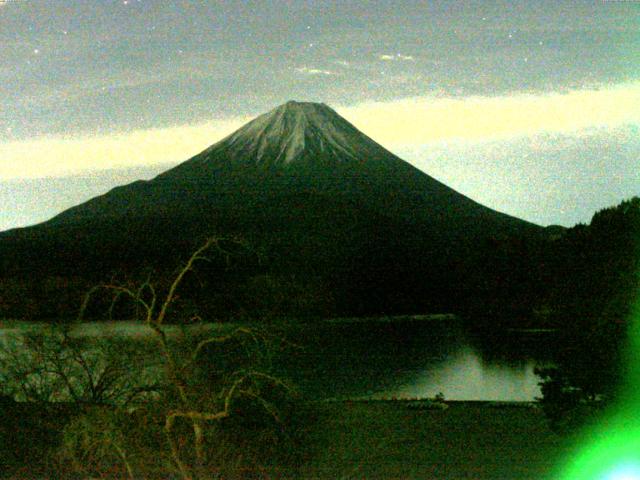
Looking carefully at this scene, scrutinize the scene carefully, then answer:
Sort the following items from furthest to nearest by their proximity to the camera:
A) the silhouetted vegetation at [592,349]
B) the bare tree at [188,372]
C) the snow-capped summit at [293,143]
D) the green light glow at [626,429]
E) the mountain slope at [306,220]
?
the snow-capped summit at [293,143], the mountain slope at [306,220], the silhouetted vegetation at [592,349], the green light glow at [626,429], the bare tree at [188,372]

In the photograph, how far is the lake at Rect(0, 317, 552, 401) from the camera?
20281 mm

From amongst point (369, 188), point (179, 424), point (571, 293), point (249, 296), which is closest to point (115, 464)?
point (179, 424)

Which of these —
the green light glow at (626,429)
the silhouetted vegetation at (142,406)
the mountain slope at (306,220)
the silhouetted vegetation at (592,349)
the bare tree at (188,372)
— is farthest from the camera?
the mountain slope at (306,220)

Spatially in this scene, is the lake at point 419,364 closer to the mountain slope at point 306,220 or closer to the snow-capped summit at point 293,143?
the mountain slope at point 306,220

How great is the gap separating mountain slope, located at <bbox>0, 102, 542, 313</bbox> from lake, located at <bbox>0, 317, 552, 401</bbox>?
32.0 ft

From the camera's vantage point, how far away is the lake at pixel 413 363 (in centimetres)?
2028

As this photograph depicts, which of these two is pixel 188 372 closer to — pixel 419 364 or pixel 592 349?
pixel 592 349

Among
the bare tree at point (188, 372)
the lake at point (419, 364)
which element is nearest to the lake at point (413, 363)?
the lake at point (419, 364)

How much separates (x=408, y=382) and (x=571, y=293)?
14.1 m

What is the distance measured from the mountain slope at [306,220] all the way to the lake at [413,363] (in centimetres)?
976

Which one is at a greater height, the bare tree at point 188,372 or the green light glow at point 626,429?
the bare tree at point 188,372

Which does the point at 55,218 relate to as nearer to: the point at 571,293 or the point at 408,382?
the point at 408,382

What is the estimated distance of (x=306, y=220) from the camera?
75.8m

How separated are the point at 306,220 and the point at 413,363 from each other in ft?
157
